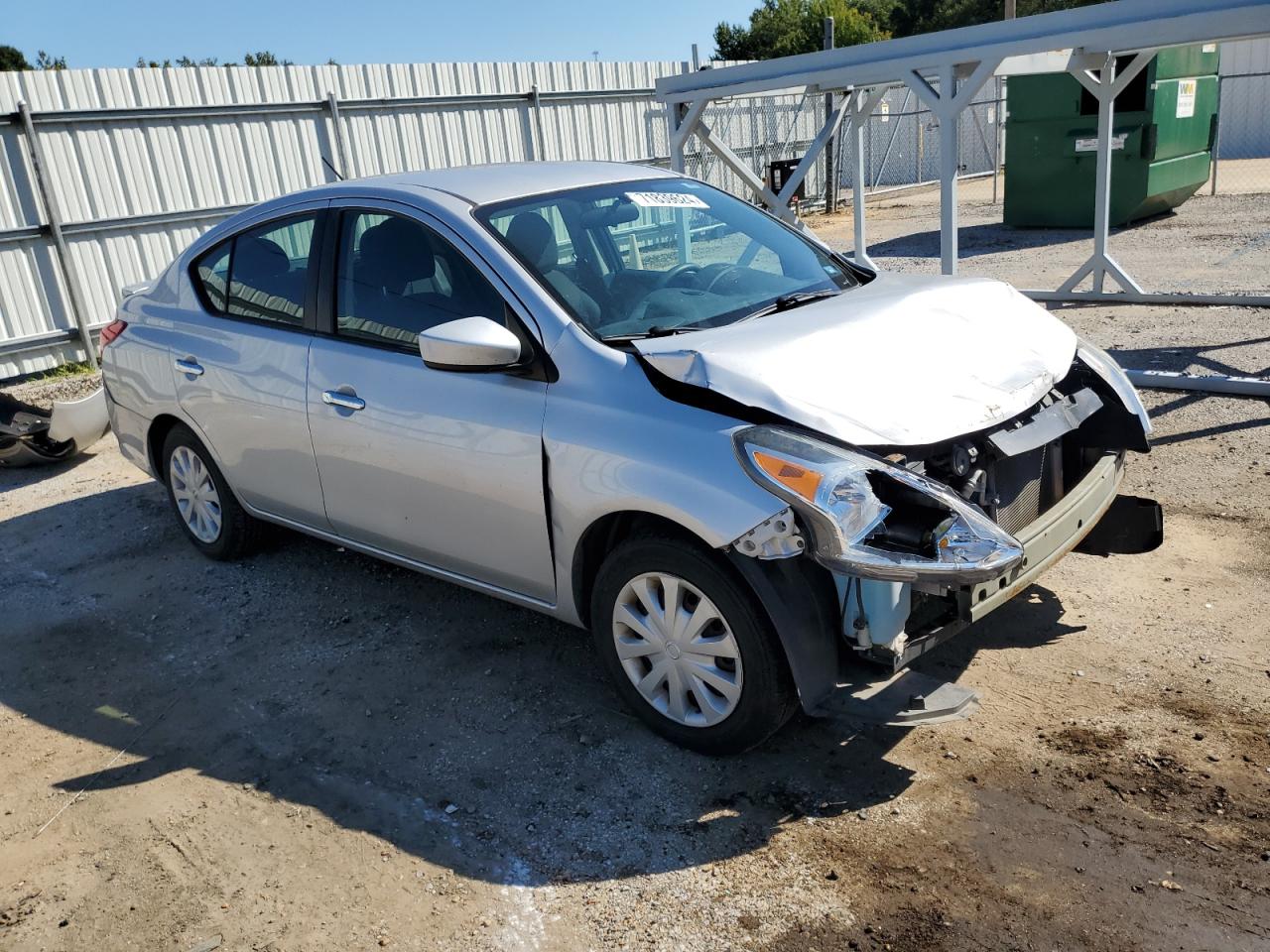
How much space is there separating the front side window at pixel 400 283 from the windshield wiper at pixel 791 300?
93 centimetres

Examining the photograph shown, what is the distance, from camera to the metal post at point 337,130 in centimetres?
1339

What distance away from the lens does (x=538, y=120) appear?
16094mm

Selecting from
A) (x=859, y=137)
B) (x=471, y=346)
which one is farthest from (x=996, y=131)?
(x=471, y=346)

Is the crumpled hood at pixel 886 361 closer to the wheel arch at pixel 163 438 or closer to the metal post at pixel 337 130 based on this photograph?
the wheel arch at pixel 163 438

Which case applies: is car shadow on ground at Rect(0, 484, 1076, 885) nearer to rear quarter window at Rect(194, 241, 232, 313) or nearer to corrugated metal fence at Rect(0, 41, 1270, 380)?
rear quarter window at Rect(194, 241, 232, 313)

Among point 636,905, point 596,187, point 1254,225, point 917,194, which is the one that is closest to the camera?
point 636,905

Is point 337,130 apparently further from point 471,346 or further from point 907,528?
point 907,528

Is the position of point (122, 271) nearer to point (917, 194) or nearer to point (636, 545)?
point (636, 545)

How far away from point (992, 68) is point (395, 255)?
16.0 ft

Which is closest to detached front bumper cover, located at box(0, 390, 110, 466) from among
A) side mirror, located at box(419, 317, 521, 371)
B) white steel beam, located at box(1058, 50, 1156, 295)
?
side mirror, located at box(419, 317, 521, 371)

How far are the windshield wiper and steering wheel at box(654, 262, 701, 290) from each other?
1.11 feet

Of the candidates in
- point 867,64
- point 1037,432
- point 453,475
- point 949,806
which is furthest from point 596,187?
point 867,64

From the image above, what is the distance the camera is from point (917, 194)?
79.9ft

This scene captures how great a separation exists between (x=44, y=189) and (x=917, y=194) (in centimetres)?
1841
